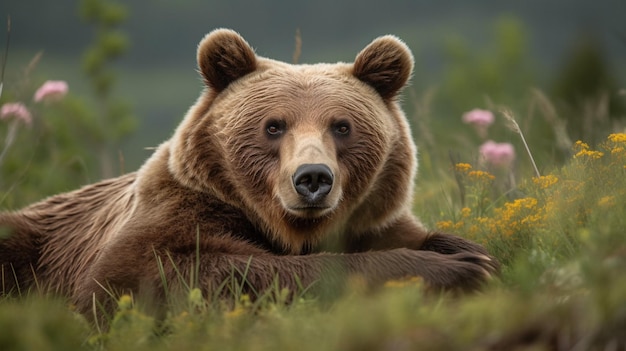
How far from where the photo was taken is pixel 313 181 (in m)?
4.65

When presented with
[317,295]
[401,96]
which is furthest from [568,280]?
[401,96]

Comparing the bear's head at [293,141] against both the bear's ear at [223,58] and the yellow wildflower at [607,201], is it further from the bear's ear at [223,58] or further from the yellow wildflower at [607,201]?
the yellow wildflower at [607,201]

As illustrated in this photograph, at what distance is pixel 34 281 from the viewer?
5816 mm

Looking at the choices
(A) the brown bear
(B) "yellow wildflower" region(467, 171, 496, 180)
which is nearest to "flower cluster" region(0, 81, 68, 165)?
(A) the brown bear

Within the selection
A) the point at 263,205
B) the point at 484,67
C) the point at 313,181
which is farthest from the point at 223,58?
the point at 484,67

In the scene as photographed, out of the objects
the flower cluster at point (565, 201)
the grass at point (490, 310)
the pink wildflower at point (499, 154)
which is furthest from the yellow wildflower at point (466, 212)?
the pink wildflower at point (499, 154)

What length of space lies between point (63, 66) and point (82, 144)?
588 ft

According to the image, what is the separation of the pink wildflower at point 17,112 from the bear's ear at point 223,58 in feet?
7.27

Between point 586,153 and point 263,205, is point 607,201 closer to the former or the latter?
point 586,153

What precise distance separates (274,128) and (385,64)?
94 centimetres

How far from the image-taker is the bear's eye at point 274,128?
520 centimetres

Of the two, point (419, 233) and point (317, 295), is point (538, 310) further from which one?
point (419, 233)

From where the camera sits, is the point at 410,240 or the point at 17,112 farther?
the point at 17,112

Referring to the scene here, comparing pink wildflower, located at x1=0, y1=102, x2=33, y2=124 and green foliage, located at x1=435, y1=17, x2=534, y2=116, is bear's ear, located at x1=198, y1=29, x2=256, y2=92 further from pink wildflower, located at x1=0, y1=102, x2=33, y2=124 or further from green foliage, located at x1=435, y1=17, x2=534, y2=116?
green foliage, located at x1=435, y1=17, x2=534, y2=116
